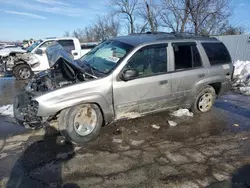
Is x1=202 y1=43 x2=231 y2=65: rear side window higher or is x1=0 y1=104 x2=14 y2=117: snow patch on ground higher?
x1=202 y1=43 x2=231 y2=65: rear side window

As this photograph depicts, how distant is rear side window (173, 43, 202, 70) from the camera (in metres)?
4.68

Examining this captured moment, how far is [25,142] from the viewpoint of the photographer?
402 centimetres

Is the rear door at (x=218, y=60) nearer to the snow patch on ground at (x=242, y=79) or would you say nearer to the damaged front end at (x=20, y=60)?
the snow patch on ground at (x=242, y=79)

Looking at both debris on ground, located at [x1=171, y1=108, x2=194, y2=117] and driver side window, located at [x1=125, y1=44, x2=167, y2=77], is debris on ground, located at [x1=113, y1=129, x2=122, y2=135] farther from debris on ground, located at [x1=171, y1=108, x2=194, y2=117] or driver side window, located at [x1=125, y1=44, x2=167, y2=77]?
debris on ground, located at [x1=171, y1=108, x2=194, y2=117]

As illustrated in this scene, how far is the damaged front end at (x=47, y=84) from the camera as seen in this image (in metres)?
3.66

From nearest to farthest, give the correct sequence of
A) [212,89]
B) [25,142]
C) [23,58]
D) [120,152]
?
[120,152] → [25,142] → [212,89] → [23,58]

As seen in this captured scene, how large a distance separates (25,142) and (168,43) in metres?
3.48

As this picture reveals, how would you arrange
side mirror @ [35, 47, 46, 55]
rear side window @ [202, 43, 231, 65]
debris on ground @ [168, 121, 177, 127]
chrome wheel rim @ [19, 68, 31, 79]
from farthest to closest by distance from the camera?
chrome wheel rim @ [19, 68, 31, 79], side mirror @ [35, 47, 46, 55], rear side window @ [202, 43, 231, 65], debris on ground @ [168, 121, 177, 127]

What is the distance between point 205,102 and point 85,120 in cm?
325

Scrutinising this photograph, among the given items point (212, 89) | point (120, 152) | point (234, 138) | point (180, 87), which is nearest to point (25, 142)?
point (120, 152)

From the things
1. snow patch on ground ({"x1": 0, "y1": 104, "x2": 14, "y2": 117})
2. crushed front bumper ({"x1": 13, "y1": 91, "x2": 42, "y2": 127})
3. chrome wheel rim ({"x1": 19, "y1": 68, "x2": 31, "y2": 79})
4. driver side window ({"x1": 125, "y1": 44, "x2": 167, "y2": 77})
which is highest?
driver side window ({"x1": 125, "y1": 44, "x2": 167, "y2": 77})

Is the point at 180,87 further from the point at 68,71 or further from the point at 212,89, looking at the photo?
the point at 68,71

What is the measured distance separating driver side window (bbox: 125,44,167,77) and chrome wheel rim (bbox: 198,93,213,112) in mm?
1596

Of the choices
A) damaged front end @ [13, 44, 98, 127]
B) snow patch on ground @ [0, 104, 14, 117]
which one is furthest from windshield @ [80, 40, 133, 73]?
snow patch on ground @ [0, 104, 14, 117]
